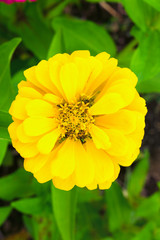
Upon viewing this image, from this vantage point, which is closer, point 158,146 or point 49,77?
point 49,77

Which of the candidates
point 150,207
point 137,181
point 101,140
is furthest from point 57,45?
point 137,181

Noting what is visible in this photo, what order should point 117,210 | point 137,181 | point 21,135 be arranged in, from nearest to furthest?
point 21,135 < point 117,210 < point 137,181

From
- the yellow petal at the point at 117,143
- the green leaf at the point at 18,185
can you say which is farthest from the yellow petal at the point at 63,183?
the green leaf at the point at 18,185

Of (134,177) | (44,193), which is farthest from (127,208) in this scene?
(44,193)

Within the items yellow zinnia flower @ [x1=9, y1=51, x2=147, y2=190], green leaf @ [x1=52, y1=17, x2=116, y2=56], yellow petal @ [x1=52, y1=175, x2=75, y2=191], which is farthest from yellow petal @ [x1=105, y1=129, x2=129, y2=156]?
green leaf @ [x1=52, y1=17, x2=116, y2=56]

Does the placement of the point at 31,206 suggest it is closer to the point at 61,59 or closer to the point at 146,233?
the point at 146,233

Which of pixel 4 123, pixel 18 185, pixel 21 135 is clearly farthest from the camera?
pixel 18 185

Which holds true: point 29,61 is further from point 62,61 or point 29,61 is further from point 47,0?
point 62,61

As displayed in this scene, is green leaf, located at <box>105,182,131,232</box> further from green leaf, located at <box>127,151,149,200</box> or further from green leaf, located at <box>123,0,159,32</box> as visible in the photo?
green leaf, located at <box>123,0,159,32</box>
